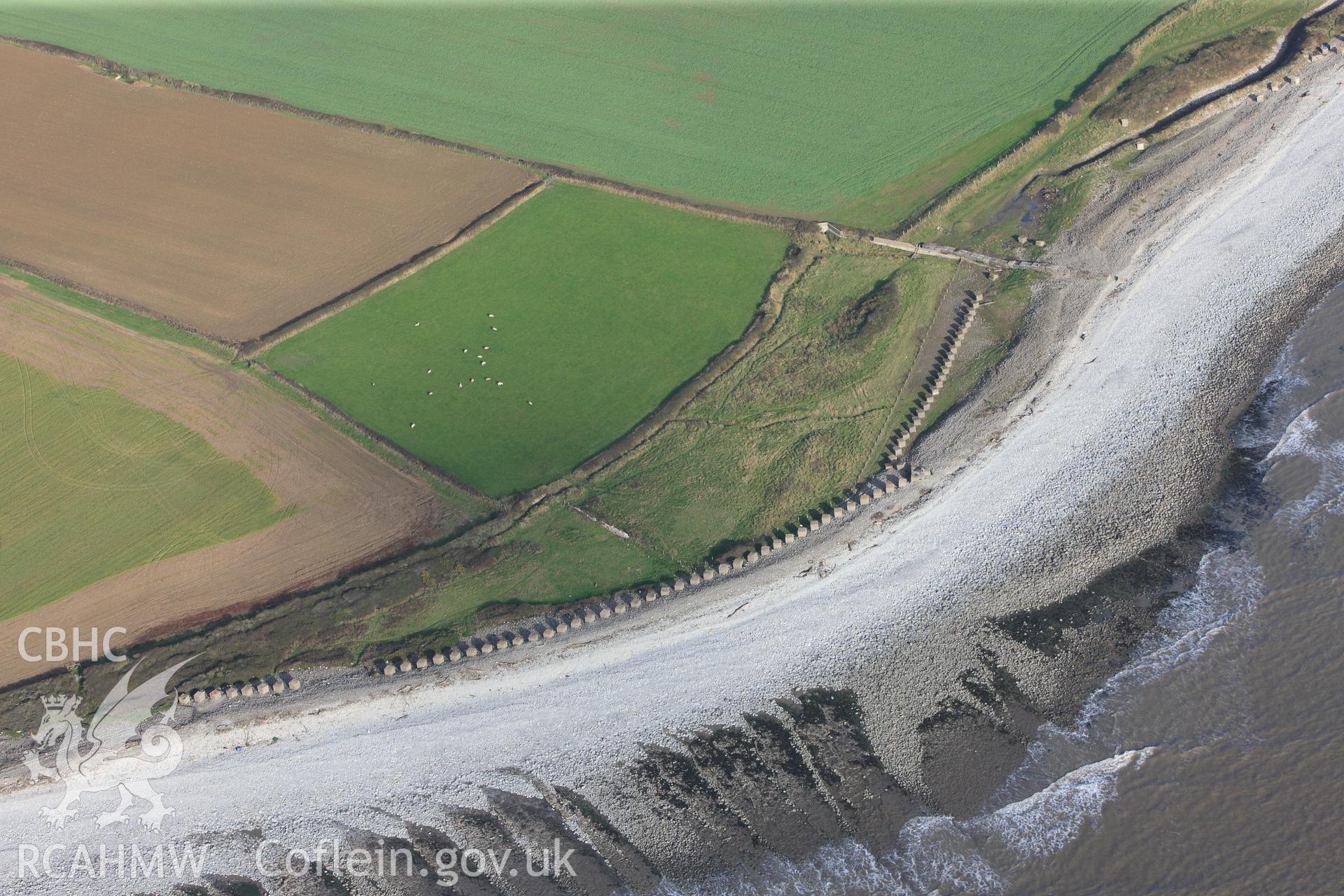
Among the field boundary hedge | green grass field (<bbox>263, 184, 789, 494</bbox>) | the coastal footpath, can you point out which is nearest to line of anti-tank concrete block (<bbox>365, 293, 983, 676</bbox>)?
the coastal footpath

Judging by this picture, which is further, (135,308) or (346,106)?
(346,106)

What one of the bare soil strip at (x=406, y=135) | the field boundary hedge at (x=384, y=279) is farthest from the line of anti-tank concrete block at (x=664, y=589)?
the field boundary hedge at (x=384, y=279)

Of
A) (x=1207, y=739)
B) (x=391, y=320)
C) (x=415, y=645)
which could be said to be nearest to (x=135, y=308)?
(x=391, y=320)

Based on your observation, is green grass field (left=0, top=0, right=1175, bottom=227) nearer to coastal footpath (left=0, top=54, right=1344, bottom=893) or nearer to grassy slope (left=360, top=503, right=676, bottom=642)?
coastal footpath (left=0, top=54, right=1344, bottom=893)

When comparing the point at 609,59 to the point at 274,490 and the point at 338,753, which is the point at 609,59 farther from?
the point at 338,753

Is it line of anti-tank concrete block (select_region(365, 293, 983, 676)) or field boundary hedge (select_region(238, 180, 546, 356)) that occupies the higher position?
field boundary hedge (select_region(238, 180, 546, 356))
